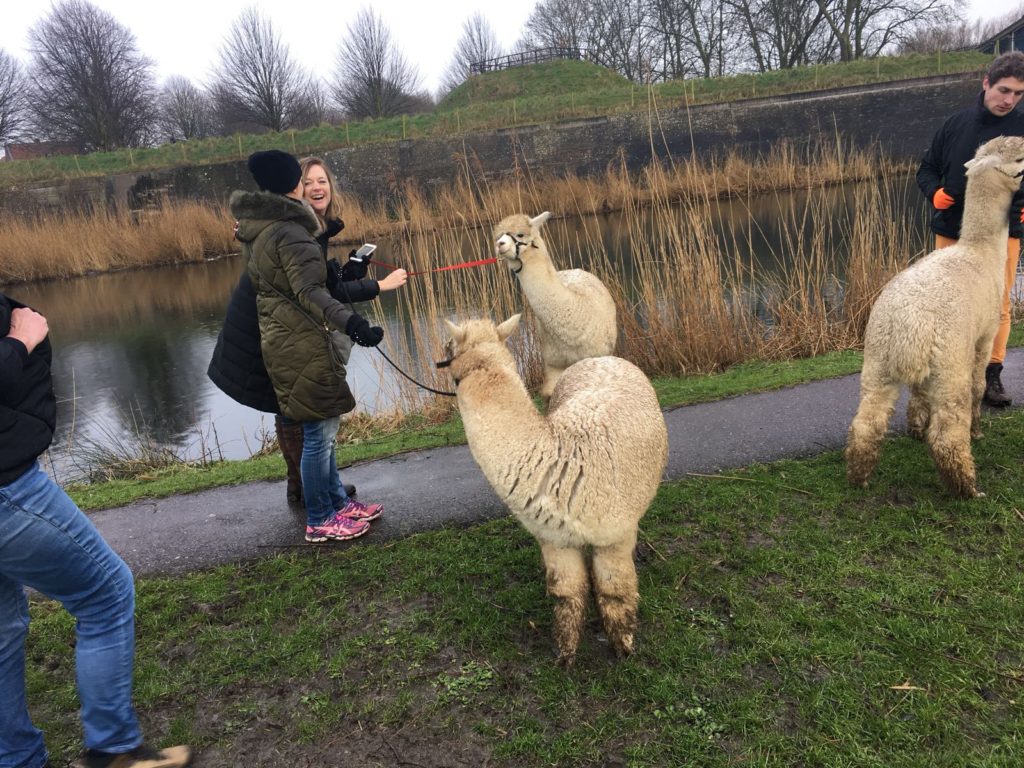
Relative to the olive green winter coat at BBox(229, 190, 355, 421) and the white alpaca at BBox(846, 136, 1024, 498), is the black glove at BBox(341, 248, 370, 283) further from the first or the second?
the white alpaca at BBox(846, 136, 1024, 498)

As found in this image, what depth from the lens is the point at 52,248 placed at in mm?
17875

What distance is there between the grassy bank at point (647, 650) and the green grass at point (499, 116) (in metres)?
25.2

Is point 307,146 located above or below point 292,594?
above

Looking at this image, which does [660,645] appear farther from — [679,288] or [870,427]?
[679,288]

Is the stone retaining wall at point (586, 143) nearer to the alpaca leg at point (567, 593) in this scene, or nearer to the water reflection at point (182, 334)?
the water reflection at point (182, 334)

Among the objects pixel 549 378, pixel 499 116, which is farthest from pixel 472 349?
pixel 499 116

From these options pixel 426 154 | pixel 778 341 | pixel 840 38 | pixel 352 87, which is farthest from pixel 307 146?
pixel 840 38

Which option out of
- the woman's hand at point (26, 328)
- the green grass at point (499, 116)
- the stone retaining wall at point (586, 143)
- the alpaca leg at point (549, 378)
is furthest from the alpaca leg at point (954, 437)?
the green grass at point (499, 116)

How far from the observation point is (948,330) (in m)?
3.28

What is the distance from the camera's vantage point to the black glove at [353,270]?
381 centimetres

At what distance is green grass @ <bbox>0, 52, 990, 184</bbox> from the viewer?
27234mm

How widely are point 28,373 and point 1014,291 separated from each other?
9749 mm

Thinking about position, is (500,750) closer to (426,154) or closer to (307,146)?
(426,154)

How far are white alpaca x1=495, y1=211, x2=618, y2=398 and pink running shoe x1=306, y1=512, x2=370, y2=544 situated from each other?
1.68 metres
